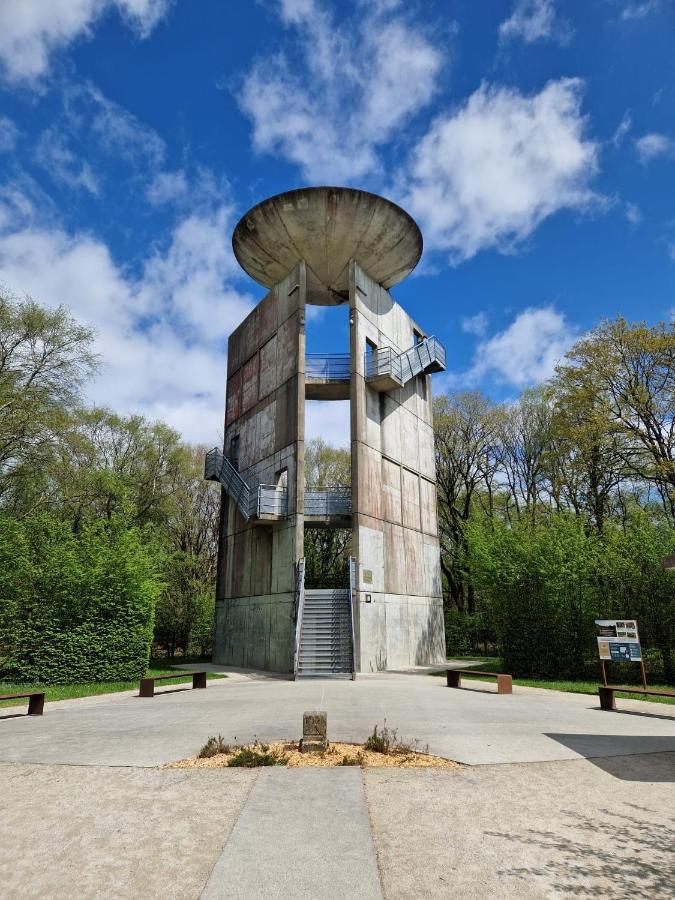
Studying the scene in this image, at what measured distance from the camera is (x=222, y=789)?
516 centimetres

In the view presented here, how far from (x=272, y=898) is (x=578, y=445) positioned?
23.6 meters

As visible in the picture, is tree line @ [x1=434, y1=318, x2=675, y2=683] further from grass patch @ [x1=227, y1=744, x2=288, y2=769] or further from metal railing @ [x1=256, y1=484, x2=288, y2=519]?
grass patch @ [x1=227, y1=744, x2=288, y2=769]

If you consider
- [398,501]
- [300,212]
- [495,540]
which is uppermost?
[300,212]

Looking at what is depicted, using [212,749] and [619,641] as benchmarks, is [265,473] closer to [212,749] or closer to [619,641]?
[619,641]

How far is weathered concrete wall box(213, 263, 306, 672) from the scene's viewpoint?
19.9 m

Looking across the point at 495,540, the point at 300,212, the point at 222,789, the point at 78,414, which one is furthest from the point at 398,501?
the point at 222,789

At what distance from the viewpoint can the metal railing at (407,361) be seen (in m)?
22.0

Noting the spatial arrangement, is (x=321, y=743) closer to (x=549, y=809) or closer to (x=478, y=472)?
(x=549, y=809)

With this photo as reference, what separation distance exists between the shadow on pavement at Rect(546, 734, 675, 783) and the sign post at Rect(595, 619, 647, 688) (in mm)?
5310

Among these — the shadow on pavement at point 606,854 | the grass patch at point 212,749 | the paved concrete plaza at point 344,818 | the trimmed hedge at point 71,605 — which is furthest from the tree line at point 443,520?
the shadow on pavement at point 606,854

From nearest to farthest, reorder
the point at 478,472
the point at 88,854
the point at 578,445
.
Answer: the point at 88,854 < the point at 578,445 < the point at 478,472

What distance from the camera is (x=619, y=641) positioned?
1253cm

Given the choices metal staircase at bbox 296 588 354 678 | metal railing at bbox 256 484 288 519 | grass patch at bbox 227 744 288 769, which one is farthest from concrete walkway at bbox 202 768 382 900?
metal railing at bbox 256 484 288 519

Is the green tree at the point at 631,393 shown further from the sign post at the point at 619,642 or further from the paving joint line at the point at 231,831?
the paving joint line at the point at 231,831
